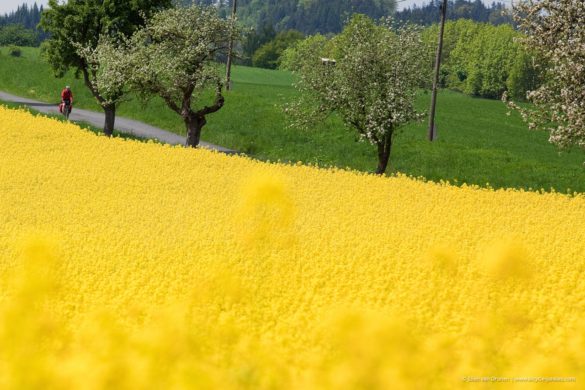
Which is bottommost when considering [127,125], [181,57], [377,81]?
[127,125]

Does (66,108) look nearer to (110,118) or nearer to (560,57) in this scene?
(110,118)

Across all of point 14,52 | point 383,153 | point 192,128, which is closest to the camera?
point 383,153

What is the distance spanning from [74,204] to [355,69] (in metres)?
19.0

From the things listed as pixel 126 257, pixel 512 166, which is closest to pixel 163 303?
pixel 126 257

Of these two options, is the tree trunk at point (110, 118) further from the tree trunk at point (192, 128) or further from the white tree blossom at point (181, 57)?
the tree trunk at point (192, 128)

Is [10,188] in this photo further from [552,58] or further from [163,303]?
[552,58]

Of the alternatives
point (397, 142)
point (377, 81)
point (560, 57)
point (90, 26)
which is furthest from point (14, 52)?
point (560, 57)

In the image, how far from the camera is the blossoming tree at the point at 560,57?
87.4ft

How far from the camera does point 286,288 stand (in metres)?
9.95

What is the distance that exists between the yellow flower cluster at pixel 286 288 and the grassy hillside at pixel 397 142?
61.9 feet

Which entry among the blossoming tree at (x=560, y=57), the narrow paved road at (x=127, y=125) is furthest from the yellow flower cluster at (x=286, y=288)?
the narrow paved road at (x=127, y=125)

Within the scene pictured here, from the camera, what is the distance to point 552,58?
27031mm

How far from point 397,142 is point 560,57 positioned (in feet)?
61.3

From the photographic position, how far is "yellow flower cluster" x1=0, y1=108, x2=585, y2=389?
19.6ft
